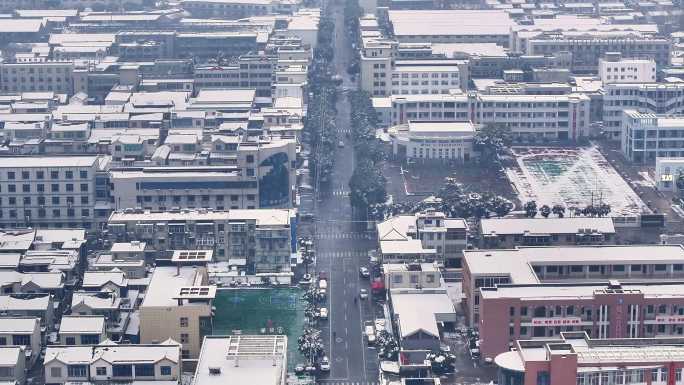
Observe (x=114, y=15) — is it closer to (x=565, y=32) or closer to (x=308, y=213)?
(x=565, y=32)

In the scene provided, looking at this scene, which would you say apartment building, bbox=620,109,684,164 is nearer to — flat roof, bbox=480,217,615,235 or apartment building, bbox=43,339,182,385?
flat roof, bbox=480,217,615,235

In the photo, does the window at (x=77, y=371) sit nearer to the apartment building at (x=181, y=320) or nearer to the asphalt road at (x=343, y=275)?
the apartment building at (x=181, y=320)

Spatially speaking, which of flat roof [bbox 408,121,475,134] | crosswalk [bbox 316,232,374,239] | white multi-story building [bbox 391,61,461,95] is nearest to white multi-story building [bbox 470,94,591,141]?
flat roof [bbox 408,121,475,134]

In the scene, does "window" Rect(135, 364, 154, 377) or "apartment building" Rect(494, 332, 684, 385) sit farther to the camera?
"window" Rect(135, 364, 154, 377)

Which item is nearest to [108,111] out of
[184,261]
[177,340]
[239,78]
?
[239,78]

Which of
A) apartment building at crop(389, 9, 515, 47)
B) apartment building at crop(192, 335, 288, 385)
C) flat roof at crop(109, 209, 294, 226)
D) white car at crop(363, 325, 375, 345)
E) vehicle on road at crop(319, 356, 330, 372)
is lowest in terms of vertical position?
vehicle on road at crop(319, 356, 330, 372)

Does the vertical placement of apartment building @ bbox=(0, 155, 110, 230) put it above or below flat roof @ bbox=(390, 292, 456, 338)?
above
